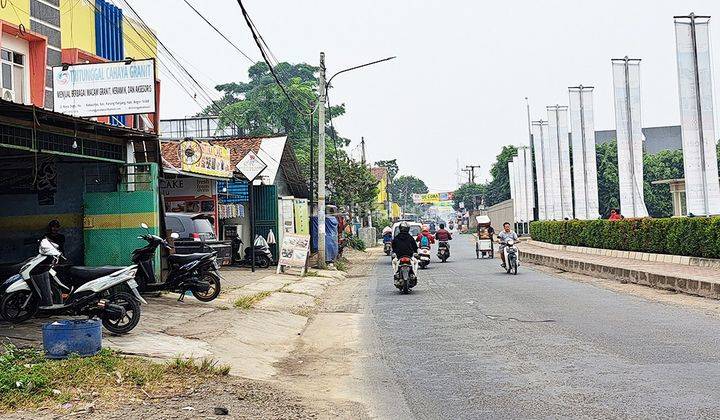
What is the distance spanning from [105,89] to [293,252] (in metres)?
9.35

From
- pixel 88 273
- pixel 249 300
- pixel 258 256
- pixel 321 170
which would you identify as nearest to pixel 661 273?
pixel 249 300

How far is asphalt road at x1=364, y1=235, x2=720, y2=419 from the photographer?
21.5ft

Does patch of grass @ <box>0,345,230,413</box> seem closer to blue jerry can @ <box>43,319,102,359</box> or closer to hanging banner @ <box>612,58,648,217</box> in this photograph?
blue jerry can @ <box>43,319,102,359</box>

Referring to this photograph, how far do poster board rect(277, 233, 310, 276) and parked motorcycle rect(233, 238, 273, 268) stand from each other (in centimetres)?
249

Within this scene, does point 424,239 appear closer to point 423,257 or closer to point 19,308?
point 423,257

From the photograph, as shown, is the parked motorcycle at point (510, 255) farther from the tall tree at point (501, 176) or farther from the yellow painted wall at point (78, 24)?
the tall tree at point (501, 176)

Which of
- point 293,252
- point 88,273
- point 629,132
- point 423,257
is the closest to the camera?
point 88,273

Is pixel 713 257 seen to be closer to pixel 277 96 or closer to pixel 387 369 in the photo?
pixel 387 369

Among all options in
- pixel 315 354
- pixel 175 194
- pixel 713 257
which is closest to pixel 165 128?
pixel 175 194

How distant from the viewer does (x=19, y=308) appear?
11328mm

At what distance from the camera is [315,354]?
10484mm

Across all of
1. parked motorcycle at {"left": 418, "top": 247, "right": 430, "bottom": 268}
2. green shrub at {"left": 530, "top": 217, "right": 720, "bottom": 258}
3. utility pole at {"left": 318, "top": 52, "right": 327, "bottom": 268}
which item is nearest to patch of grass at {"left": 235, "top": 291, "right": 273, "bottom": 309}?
utility pole at {"left": 318, "top": 52, "right": 327, "bottom": 268}

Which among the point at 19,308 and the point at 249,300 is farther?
the point at 249,300

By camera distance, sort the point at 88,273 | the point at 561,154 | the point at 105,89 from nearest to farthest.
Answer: the point at 88,273
the point at 105,89
the point at 561,154
